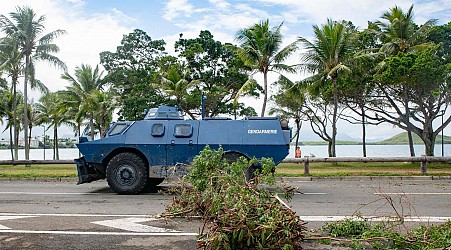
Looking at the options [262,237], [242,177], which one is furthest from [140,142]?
[262,237]

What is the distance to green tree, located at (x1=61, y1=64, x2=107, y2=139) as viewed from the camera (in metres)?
39.2

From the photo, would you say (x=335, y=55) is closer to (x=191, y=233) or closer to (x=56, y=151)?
(x=191, y=233)

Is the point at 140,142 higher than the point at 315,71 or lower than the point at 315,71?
lower

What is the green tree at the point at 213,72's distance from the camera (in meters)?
34.7

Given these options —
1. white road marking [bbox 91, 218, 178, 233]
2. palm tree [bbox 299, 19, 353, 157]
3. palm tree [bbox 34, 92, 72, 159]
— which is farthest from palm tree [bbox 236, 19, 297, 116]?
palm tree [bbox 34, 92, 72, 159]

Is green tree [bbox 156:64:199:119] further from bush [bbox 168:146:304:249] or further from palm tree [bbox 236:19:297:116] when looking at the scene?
bush [bbox 168:146:304:249]

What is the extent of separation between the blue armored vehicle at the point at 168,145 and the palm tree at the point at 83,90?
2706cm

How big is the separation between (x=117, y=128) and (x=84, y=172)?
1479mm

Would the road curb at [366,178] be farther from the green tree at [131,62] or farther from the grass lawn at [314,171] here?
the green tree at [131,62]

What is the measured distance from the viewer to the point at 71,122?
5228 cm

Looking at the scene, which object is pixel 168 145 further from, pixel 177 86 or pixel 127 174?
pixel 177 86

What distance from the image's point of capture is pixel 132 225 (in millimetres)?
7426

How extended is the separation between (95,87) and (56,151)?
51.2 ft

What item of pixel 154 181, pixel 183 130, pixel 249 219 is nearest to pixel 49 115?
pixel 154 181
